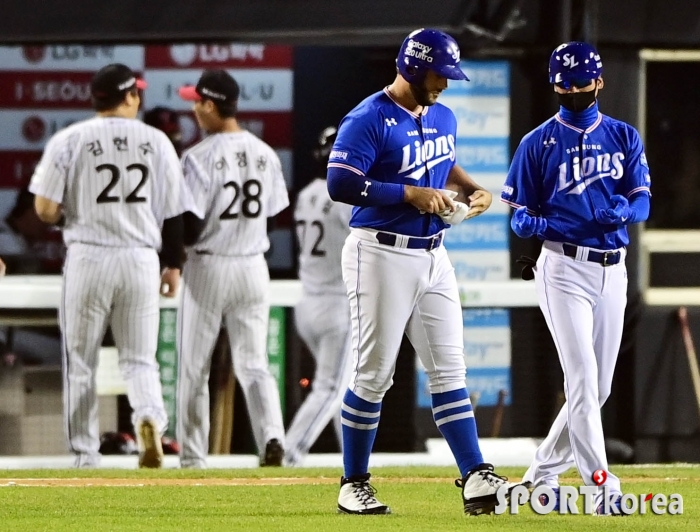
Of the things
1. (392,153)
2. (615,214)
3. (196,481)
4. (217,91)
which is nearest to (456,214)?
(392,153)

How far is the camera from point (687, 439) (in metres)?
10.7

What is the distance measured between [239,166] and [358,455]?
12.1ft

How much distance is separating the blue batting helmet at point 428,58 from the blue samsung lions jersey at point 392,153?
15 centimetres

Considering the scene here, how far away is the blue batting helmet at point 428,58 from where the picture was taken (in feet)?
19.6

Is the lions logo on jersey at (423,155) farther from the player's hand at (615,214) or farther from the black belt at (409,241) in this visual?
the player's hand at (615,214)

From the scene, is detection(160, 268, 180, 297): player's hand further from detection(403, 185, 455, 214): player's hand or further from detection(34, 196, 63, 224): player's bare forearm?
detection(403, 185, 455, 214): player's hand

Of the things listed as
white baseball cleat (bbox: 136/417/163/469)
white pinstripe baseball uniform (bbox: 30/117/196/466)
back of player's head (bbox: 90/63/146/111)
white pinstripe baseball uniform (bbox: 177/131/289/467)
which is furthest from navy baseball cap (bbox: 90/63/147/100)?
white baseball cleat (bbox: 136/417/163/469)

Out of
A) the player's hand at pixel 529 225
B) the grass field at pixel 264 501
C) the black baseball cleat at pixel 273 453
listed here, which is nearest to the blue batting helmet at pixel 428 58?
the player's hand at pixel 529 225

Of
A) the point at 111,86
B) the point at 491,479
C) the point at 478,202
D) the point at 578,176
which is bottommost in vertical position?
the point at 491,479

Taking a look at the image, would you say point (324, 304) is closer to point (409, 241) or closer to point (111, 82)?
point (111, 82)

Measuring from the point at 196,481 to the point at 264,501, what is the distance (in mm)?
1047

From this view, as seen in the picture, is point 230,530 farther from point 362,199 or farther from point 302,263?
point 302,263

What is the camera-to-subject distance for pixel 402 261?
597 cm

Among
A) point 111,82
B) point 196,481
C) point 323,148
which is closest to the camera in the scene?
point 196,481
